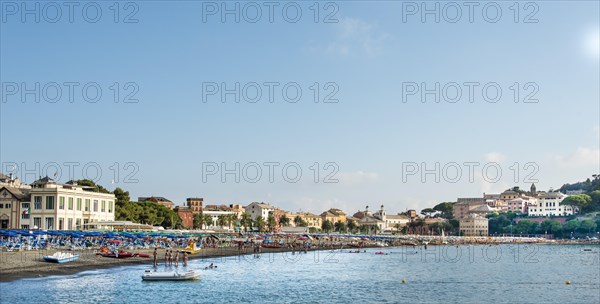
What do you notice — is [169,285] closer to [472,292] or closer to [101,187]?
[472,292]

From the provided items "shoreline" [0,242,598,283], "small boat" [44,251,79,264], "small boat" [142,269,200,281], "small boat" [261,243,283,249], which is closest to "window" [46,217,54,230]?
"shoreline" [0,242,598,283]

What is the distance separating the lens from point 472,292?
207ft

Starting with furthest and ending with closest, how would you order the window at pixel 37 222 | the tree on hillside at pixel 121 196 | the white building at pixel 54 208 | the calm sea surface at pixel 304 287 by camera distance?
the tree on hillside at pixel 121 196, the window at pixel 37 222, the white building at pixel 54 208, the calm sea surface at pixel 304 287

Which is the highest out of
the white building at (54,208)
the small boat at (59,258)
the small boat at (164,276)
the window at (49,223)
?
the white building at (54,208)

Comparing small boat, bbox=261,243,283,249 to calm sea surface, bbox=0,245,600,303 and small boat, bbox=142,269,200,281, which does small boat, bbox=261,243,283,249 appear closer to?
calm sea surface, bbox=0,245,600,303

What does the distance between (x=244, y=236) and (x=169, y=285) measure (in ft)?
350

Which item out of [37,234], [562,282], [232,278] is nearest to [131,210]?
[37,234]

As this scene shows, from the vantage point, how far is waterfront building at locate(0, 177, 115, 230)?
104 metres

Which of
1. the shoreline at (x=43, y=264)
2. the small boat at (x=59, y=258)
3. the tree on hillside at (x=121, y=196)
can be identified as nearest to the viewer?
the shoreline at (x=43, y=264)

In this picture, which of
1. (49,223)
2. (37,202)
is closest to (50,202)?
(37,202)

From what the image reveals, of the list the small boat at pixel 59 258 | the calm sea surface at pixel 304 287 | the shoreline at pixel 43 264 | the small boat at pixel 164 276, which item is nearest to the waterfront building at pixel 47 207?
the shoreline at pixel 43 264

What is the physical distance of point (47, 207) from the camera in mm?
103938

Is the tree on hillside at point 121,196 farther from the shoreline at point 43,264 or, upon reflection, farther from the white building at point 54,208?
the shoreline at point 43,264

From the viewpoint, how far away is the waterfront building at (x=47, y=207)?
103625 mm
